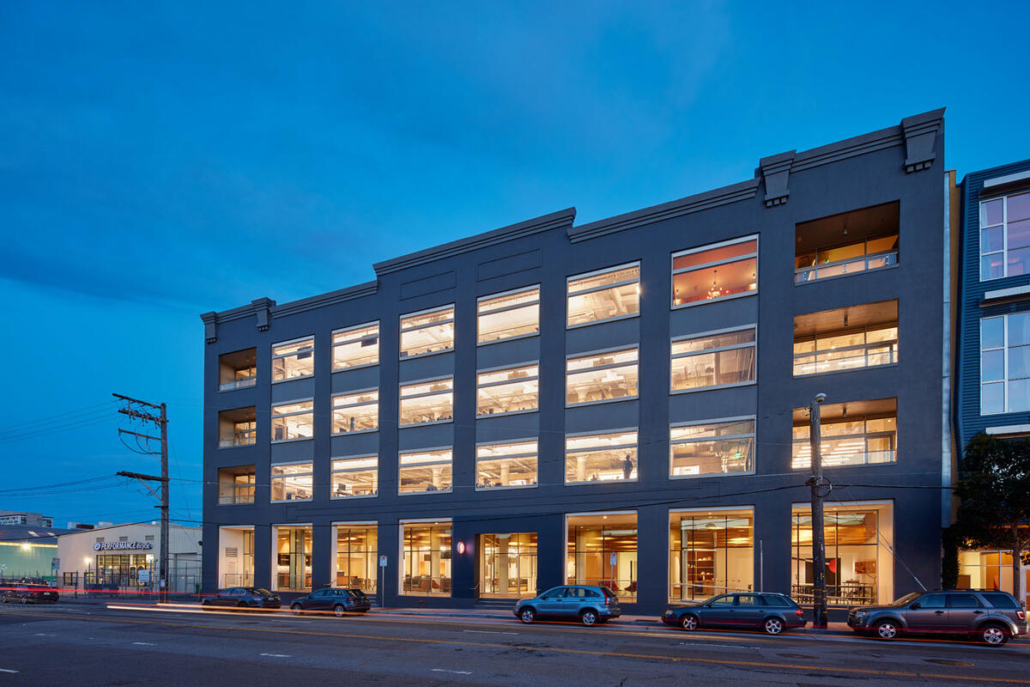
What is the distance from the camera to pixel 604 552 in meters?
34.6

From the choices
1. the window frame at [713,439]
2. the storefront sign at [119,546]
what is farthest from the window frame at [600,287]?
the storefront sign at [119,546]

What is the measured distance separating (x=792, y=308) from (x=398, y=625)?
1981 cm

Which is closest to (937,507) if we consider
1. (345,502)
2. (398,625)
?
(398,625)

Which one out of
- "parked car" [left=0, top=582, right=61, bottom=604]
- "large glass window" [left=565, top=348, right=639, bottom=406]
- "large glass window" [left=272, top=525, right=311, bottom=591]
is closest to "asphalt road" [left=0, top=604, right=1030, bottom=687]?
"large glass window" [left=565, top=348, right=639, bottom=406]

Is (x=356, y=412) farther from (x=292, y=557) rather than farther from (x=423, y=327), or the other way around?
(x=292, y=557)

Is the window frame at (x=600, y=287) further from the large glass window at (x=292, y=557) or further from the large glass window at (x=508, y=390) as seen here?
the large glass window at (x=292, y=557)

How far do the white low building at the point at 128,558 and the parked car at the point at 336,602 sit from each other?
78.1 ft

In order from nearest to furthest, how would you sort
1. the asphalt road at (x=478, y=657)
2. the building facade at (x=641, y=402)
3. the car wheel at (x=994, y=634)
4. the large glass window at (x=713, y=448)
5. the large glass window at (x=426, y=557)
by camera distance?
the asphalt road at (x=478, y=657) → the car wheel at (x=994, y=634) → the building facade at (x=641, y=402) → the large glass window at (x=713, y=448) → the large glass window at (x=426, y=557)

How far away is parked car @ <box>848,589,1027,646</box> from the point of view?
2009cm

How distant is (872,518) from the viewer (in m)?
28.8

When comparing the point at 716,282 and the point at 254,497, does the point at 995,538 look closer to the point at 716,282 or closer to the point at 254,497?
the point at 716,282

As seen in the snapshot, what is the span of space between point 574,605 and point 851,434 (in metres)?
13.8

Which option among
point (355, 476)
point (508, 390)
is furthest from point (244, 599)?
point (508, 390)

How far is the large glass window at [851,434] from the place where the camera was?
29.0 meters
